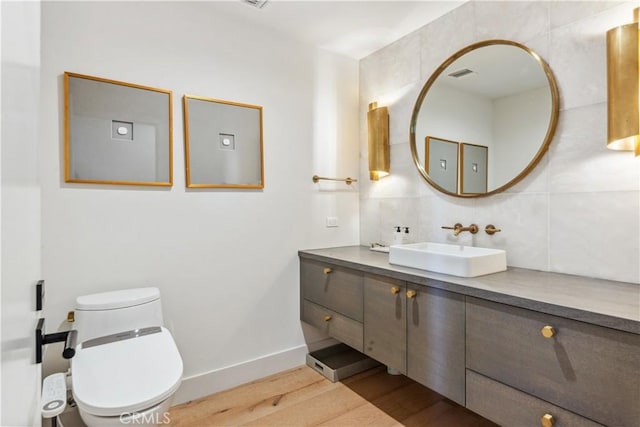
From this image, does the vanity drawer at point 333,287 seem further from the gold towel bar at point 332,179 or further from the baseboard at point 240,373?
the gold towel bar at point 332,179

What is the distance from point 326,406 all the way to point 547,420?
126 centimetres

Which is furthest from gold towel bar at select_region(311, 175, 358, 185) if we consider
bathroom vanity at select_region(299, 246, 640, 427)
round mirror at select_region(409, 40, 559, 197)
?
bathroom vanity at select_region(299, 246, 640, 427)

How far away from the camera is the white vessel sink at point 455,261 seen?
5.31ft

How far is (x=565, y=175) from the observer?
1.71 metres

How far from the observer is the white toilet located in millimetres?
1290

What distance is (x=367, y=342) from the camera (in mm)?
2045

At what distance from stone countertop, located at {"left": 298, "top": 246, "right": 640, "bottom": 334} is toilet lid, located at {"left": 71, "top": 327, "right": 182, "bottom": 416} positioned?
3.78 feet

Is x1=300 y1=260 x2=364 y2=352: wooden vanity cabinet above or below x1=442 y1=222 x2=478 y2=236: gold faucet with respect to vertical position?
below

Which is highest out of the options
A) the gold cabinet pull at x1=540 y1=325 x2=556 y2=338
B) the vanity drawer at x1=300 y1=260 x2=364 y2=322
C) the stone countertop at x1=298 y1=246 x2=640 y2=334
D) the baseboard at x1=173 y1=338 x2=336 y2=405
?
the stone countertop at x1=298 y1=246 x2=640 y2=334

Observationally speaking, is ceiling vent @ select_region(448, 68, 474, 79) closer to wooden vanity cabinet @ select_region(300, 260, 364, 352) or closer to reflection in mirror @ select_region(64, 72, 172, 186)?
wooden vanity cabinet @ select_region(300, 260, 364, 352)

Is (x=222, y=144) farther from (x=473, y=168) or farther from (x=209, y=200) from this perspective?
(x=473, y=168)

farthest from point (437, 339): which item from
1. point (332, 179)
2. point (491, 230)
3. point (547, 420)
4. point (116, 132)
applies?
point (116, 132)

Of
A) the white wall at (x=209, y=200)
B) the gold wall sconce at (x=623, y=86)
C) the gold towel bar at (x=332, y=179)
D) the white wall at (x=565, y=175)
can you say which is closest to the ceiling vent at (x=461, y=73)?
the white wall at (x=565, y=175)

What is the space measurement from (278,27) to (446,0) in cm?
114
